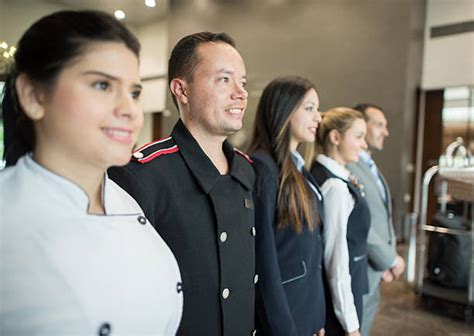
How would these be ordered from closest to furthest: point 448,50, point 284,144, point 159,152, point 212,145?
point 159,152 → point 212,145 → point 284,144 → point 448,50

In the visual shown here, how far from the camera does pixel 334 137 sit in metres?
2.23

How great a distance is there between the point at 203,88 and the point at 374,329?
2.85m

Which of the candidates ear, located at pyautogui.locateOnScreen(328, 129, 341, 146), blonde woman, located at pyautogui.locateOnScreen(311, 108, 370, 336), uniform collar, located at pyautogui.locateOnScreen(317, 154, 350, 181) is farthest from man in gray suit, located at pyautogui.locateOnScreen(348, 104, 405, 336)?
uniform collar, located at pyautogui.locateOnScreen(317, 154, 350, 181)

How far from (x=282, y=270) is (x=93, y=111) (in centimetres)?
109

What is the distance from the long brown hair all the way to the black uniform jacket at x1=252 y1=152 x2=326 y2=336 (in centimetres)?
3

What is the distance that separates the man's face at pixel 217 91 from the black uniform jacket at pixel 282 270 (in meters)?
0.34

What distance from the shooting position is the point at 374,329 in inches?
131

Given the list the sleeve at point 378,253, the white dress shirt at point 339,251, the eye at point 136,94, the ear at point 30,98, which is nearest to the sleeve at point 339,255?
the white dress shirt at point 339,251

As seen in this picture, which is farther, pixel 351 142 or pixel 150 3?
pixel 351 142

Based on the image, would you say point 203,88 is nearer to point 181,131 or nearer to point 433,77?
point 181,131

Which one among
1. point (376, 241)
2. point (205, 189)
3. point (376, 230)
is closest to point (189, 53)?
point (205, 189)

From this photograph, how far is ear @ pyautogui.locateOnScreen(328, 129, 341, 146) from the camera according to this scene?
2.22 m

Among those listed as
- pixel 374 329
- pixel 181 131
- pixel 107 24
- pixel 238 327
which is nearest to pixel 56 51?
pixel 107 24

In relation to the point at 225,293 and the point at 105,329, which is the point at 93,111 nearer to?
the point at 105,329
